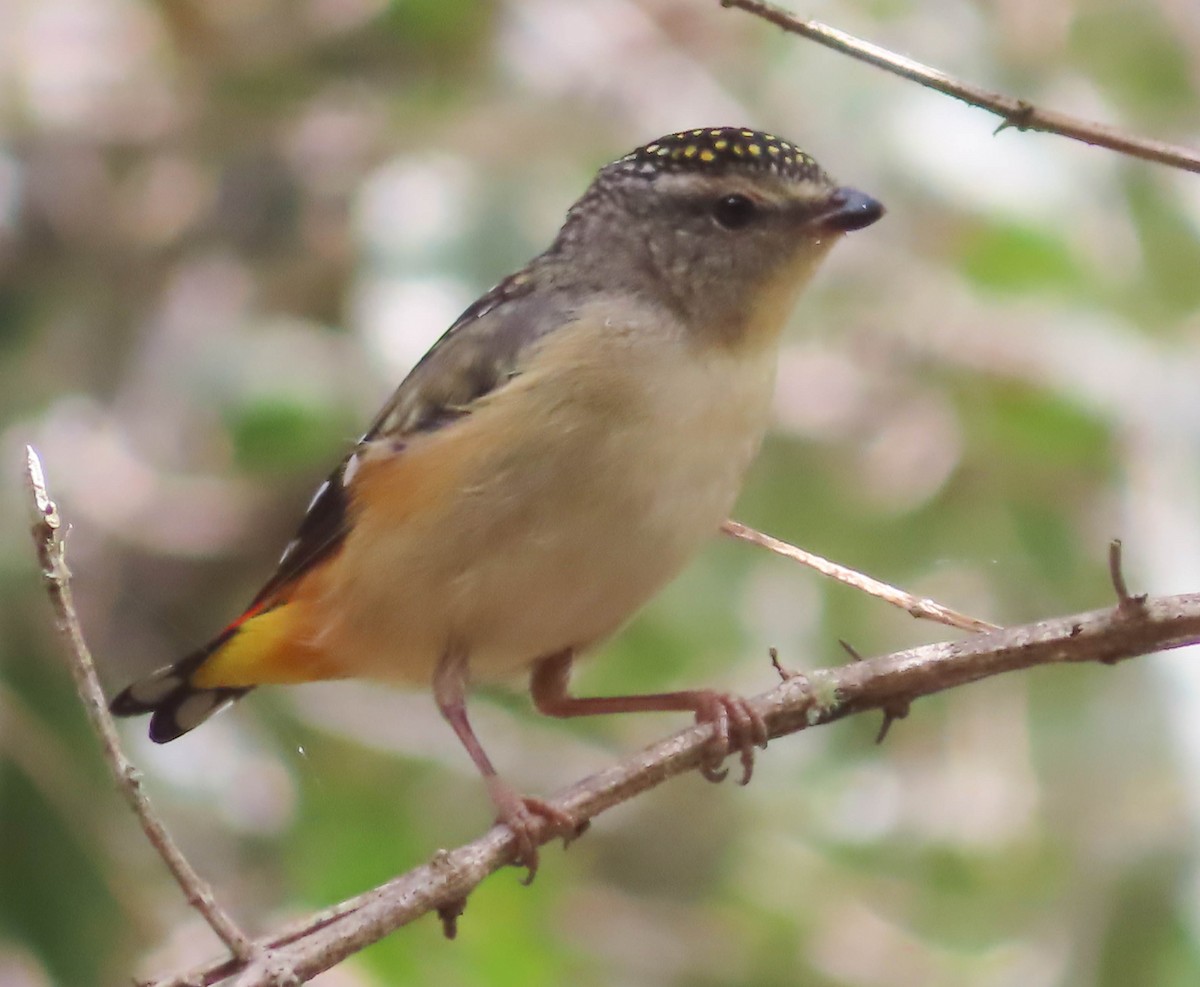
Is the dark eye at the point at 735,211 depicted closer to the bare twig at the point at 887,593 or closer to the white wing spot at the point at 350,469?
the bare twig at the point at 887,593

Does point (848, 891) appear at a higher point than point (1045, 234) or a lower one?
lower

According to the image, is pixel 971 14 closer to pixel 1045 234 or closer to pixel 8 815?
pixel 1045 234

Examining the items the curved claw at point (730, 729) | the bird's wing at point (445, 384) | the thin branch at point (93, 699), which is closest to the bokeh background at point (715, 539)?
the bird's wing at point (445, 384)

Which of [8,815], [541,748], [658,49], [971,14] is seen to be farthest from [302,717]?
[971,14]

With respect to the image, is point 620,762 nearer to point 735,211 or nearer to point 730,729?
point 730,729

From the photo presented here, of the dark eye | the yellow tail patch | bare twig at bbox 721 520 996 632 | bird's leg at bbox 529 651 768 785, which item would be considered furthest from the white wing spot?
the dark eye

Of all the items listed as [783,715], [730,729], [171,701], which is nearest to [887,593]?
[783,715]
